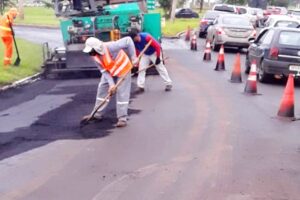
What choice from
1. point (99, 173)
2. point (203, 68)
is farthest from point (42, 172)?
point (203, 68)

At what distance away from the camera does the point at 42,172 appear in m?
7.89

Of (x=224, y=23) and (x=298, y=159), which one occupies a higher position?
(x=298, y=159)

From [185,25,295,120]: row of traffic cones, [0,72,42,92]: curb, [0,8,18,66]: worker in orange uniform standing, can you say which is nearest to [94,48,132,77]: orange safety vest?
[185,25,295,120]: row of traffic cones

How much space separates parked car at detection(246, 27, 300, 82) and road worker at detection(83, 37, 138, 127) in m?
6.55

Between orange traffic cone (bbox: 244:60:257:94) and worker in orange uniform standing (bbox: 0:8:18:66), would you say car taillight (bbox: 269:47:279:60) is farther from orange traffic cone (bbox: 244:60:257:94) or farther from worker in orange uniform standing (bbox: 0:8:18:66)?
worker in orange uniform standing (bbox: 0:8:18:66)

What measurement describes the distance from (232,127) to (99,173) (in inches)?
139

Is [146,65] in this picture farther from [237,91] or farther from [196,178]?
[196,178]

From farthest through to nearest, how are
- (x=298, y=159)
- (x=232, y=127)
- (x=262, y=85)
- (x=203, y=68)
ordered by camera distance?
(x=203, y=68) < (x=262, y=85) < (x=232, y=127) < (x=298, y=159)

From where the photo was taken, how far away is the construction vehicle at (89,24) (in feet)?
60.3

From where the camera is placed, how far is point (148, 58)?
15.6m

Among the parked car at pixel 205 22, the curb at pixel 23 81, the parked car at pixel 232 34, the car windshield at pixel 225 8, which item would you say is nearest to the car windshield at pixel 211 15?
the parked car at pixel 205 22

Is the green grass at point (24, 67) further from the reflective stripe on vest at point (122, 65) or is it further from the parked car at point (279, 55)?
the parked car at point (279, 55)

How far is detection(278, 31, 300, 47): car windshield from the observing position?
17016mm

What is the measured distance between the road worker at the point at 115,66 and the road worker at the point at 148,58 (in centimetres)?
313
